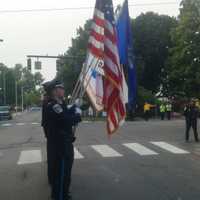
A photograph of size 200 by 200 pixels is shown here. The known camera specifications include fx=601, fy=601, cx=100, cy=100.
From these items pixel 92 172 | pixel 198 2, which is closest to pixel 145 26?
pixel 198 2

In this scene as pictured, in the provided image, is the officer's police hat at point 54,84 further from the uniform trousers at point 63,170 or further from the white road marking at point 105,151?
the white road marking at point 105,151

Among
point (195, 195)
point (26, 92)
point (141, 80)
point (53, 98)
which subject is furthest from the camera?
point (26, 92)

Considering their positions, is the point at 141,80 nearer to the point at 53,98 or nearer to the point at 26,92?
the point at 53,98

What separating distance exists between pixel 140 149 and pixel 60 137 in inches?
362

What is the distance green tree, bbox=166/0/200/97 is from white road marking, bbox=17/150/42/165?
130ft

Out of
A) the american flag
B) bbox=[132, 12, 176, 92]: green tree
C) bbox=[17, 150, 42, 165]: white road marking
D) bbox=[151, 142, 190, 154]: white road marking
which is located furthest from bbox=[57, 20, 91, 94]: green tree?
the american flag

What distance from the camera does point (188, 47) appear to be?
57.3 m

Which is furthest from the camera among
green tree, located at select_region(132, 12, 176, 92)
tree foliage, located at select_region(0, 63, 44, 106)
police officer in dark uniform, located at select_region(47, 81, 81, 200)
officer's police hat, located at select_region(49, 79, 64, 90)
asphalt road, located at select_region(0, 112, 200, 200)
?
tree foliage, located at select_region(0, 63, 44, 106)

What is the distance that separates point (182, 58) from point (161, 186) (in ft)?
159

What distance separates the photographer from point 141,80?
6525cm

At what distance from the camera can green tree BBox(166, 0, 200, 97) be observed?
57000 millimetres

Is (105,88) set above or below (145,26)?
below

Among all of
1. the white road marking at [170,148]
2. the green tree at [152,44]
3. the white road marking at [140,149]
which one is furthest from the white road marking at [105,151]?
the green tree at [152,44]

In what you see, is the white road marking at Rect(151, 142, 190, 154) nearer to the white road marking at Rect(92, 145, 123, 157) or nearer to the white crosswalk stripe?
the white crosswalk stripe
